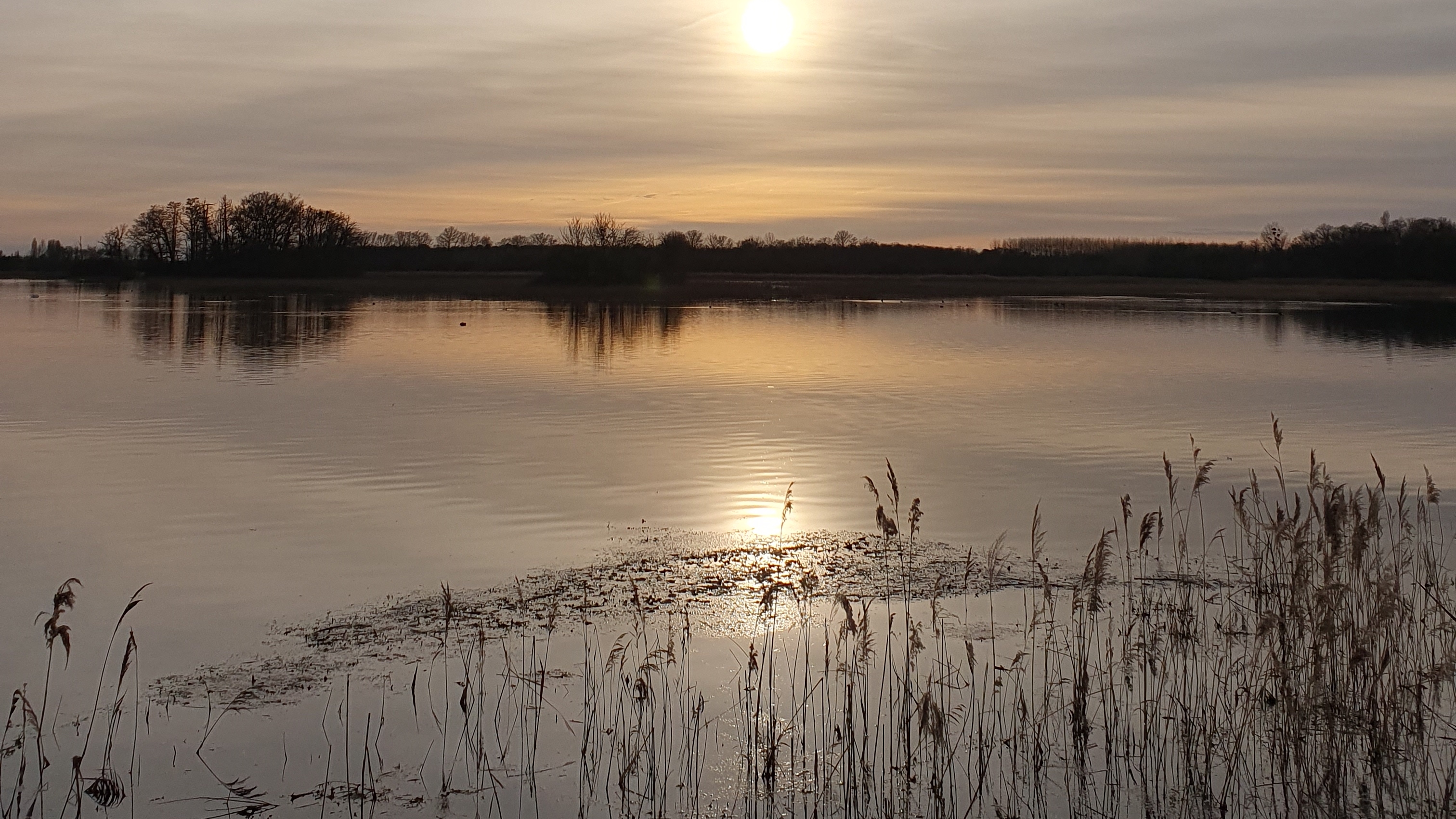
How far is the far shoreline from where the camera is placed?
214 ft

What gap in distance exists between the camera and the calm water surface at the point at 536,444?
26.2ft

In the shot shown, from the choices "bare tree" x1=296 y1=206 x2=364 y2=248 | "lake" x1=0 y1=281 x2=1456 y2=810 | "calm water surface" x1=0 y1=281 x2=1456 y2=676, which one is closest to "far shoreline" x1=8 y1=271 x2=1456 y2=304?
"bare tree" x1=296 y1=206 x2=364 y2=248

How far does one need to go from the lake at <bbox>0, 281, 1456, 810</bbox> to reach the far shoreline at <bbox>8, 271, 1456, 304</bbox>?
33.8 m

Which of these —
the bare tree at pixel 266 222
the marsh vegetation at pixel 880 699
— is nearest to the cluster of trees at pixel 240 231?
the bare tree at pixel 266 222

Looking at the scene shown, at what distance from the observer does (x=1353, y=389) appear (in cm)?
1892

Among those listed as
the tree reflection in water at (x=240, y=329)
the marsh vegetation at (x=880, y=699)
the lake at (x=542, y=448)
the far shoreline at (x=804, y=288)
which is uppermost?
the far shoreline at (x=804, y=288)

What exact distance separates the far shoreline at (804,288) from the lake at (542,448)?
33.8m

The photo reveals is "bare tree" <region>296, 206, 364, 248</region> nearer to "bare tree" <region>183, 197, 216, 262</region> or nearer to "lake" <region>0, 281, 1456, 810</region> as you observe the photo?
"bare tree" <region>183, 197, 216, 262</region>

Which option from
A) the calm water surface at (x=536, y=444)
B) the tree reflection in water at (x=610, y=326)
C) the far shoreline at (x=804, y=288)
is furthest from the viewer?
the far shoreline at (x=804, y=288)

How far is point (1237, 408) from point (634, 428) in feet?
28.4

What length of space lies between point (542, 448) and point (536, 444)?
264mm

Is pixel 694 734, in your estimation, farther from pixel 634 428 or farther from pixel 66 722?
pixel 634 428

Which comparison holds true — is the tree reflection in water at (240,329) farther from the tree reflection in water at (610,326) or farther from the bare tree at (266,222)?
the bare tree at (266,222)

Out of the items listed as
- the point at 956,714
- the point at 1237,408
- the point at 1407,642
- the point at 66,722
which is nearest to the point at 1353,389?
the point at 1237,408
